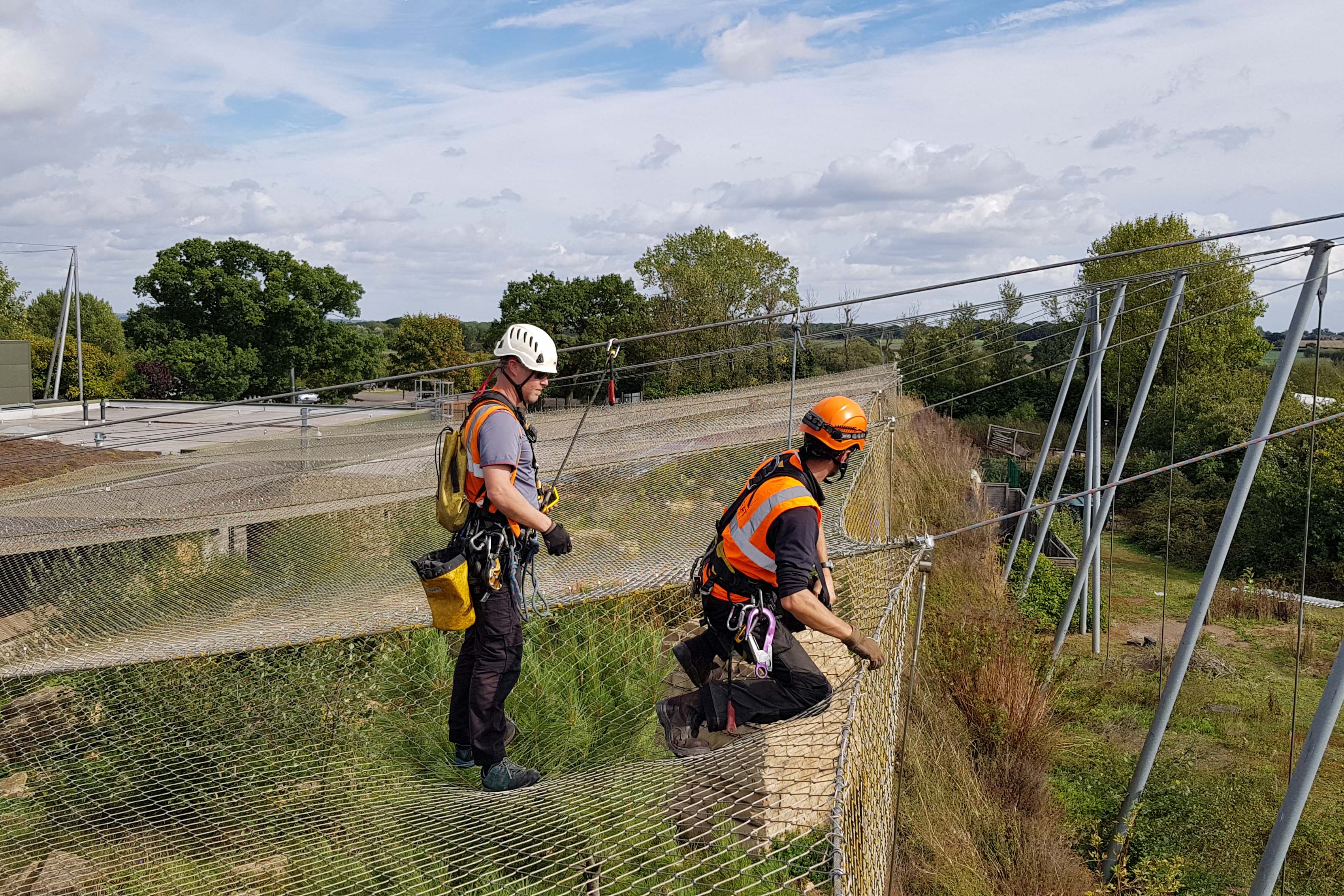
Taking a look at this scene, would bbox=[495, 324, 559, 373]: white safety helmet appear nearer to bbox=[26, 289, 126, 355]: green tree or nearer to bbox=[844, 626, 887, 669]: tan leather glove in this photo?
bbox=[844, 626, 887, 669]: tan leather glove

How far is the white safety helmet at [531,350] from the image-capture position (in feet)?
11.4

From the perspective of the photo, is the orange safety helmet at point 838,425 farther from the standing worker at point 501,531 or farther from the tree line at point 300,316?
the tree line at point 300,316

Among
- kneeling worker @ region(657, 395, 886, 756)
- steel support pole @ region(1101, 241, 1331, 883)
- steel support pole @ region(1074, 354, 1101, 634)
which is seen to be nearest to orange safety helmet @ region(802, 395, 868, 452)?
kneeling worker @ region(657, 395, 886, 756)

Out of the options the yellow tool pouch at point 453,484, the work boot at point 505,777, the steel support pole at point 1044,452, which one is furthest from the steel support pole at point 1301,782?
the steel support pole at point 1044,452

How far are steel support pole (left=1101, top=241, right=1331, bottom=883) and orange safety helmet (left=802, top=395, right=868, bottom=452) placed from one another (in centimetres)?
305

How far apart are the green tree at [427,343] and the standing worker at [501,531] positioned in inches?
1976

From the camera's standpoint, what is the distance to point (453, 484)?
135 inches

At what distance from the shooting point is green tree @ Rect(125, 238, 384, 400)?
37.9 metres

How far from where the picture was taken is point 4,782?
4.24 metres

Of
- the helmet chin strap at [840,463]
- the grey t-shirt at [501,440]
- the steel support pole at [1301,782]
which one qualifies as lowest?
the steel support pole at [1301,782]

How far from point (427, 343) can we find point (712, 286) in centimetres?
2309

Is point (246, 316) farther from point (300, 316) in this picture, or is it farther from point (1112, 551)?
point (1112, 551)

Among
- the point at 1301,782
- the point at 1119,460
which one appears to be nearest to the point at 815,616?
the point at 1301,782

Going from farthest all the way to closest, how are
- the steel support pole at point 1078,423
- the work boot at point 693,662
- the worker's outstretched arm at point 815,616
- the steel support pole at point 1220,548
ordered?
the steel support pole at point 1078,423 → the steel support pole at point 1220,548 → the work boot at point 693,662 → the worker's outstretched arm at point 815,616
